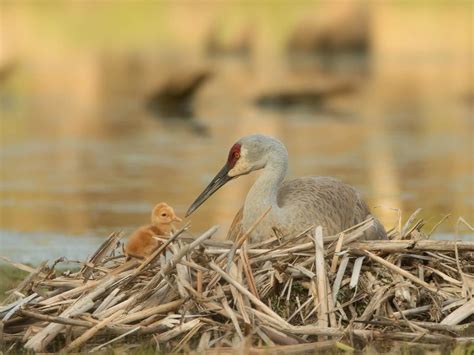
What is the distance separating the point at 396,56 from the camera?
32.1 meters

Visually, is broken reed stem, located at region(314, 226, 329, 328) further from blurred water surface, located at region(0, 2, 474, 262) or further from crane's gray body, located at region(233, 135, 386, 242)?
blurred water surface, located at region(0, 2, 474, 262)

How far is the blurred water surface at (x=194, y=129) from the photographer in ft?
41.8

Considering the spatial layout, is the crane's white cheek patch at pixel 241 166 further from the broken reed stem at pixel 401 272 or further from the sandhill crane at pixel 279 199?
the broken reed stem at pixel 401 272

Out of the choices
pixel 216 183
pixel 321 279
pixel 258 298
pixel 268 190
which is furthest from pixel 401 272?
pixel 216 183

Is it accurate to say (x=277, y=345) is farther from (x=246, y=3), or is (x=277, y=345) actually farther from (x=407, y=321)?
(x=246, y=3)

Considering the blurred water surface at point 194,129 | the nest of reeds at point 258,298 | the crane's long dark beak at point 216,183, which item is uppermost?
the blurred water surface at point 194,129

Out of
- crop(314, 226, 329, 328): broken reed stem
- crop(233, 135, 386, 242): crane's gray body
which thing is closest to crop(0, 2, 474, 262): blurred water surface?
crop(233, 135, 386, 242): crane's gray body

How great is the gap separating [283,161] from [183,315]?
156 cm

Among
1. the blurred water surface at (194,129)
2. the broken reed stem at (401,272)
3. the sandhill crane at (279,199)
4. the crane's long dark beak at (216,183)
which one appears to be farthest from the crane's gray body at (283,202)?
the blurred water surface at (194,129)

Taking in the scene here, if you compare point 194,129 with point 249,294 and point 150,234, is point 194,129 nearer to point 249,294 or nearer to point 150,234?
point 150,234

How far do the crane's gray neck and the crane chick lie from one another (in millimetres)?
454

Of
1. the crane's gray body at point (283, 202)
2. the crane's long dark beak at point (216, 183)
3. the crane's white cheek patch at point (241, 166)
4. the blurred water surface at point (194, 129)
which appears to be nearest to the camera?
the crane's gray body at point (283, 202)

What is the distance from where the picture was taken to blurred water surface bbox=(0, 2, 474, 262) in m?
12.7

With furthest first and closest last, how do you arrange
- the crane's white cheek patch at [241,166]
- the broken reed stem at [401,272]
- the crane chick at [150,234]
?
the crane's white cheek patch at [241,166] → the crane chick at [150,234] → the broken reed stem at [401,272]
